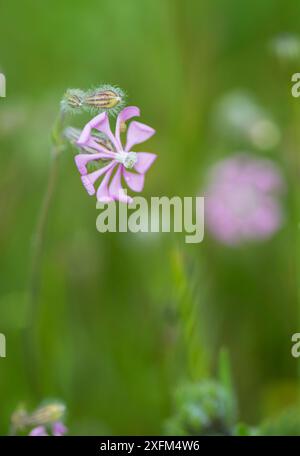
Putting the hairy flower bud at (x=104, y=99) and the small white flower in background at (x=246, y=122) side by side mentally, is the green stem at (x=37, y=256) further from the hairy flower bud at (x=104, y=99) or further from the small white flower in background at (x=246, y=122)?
the small white flower in background at (x=246, y=122)

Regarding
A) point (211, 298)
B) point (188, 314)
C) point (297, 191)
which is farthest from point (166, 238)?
point (188, 314)

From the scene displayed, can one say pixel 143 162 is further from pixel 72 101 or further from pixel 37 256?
pixel 37 256

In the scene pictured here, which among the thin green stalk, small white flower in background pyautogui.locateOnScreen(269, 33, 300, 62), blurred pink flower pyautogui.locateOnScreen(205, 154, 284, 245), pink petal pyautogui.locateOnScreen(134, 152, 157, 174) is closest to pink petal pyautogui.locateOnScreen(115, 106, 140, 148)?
pink petal pyautogui.locateOnScreen(134, 152, 157, 174)

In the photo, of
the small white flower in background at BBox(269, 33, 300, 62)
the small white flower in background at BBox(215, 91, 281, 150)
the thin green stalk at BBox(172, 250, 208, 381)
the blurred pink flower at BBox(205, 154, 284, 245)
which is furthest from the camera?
the blurred pink flower at BBox(205, 154, 284, 245)

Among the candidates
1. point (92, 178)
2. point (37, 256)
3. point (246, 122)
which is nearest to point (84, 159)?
point (92, 178)

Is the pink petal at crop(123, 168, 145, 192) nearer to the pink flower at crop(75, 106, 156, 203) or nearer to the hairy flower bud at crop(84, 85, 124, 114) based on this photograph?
the pink flower at crop(75, 106, 156, 203)
